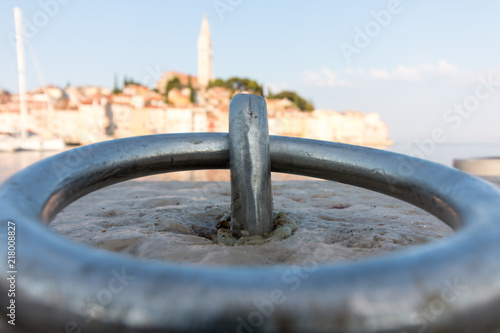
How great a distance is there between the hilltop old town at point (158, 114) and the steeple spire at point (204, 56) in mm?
10432

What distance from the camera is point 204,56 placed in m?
90.8

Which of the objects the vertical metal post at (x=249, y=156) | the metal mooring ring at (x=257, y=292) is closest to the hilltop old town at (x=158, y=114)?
the vertical metal post at (x=249, y=156)

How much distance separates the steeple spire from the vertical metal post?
88975mm

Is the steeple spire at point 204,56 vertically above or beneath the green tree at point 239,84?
above

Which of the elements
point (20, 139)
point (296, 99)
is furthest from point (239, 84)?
point (20, 139)

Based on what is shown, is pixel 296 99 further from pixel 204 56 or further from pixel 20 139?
pixel 20 139

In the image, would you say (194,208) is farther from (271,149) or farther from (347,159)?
(347,159)

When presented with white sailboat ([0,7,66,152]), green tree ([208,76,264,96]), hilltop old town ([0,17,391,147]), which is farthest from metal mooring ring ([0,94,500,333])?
green tree ([208,76,264,96])

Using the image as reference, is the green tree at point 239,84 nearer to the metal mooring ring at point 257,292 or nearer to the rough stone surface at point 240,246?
the rough stone surface at point 240,246

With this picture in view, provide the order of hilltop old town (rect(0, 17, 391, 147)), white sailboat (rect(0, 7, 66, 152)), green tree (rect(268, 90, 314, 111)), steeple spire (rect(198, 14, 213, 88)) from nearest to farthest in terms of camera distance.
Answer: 1. white sailboat (rect(0, 7, 66, 152))
2. hilltop old town (rect(0, 17, 391, 147))
3. green tree (rect(268, 90, 314, 111))
4. steeple spire (rect(198, 14, 213, 88))

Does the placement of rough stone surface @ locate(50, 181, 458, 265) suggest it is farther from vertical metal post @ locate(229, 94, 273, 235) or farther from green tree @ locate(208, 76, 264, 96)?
green tree @ locate(208, 76, 264, 96)

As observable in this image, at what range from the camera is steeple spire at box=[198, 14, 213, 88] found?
292 ft

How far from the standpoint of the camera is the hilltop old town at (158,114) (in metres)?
54.6

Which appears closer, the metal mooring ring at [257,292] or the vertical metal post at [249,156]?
the metal mooring ring at [257,292]
